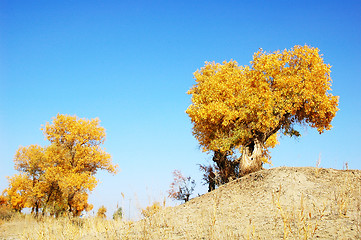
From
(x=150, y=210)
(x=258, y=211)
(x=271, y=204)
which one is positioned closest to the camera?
(x=150, y=210)

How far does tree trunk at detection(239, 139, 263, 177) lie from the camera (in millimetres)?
20031

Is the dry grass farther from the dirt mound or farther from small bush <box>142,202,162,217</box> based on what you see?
small bush <box>142,202,162,217</box>

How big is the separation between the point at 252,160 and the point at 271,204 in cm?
777

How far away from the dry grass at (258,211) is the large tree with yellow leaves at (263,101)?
3746mm

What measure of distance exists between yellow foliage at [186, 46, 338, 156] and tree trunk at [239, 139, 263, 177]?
21.4 inches

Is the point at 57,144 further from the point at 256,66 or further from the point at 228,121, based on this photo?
the point at 256,66

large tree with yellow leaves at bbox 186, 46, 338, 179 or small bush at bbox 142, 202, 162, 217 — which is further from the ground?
large tree with yellow leaves at bbox 186, 46, 338, 179

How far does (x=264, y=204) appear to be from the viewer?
41.9 ft

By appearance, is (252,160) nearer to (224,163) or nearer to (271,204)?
(224,163)

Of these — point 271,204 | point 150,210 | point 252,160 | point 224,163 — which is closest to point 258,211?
point 271,204

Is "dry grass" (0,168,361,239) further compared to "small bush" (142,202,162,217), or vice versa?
"dry grass" (0,168,361,239)

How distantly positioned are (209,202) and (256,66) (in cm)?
1036

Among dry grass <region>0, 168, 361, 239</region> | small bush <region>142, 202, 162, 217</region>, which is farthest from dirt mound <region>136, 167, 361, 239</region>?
small bush <region>142, 202, 162, 217</region>

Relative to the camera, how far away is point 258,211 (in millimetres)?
11664
